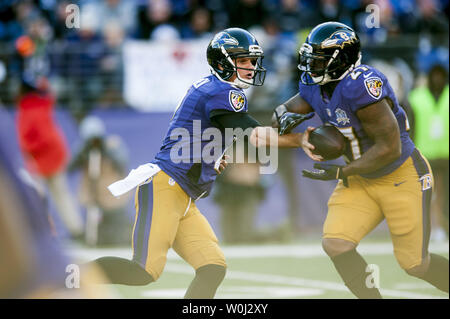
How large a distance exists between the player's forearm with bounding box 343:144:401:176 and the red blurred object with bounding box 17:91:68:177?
4204 mm

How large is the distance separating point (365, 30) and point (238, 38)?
464 cm

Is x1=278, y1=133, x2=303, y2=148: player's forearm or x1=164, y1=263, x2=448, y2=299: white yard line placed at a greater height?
x1=278, y1=133, x2=303, y2=148: player's forearm

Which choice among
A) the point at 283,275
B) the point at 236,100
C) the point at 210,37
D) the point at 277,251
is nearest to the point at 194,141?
the point at 236,100

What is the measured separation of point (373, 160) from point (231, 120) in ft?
2.47

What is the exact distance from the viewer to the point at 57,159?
7508 millimetres

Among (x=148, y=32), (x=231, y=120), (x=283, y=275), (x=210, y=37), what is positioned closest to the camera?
(x=231, y=120)

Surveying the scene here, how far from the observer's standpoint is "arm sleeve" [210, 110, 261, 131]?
3.55m

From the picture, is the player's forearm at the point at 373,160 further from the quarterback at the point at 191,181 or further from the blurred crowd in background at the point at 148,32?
the blurred crowd in background at the point at 148,32

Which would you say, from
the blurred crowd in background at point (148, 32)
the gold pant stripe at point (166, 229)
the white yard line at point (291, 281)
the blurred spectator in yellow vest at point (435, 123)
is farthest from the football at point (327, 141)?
the blurred crowd in background at point (148, 32)

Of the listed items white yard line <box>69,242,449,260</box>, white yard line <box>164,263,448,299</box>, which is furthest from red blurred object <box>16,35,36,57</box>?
white yard line <box>164,263,448,299</box>

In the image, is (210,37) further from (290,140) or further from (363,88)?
(363,88)

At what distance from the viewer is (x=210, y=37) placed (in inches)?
307

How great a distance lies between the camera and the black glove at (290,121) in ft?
12.5

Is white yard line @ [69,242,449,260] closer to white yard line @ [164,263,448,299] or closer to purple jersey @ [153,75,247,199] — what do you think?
white yard line @ [164,263,448,299]
